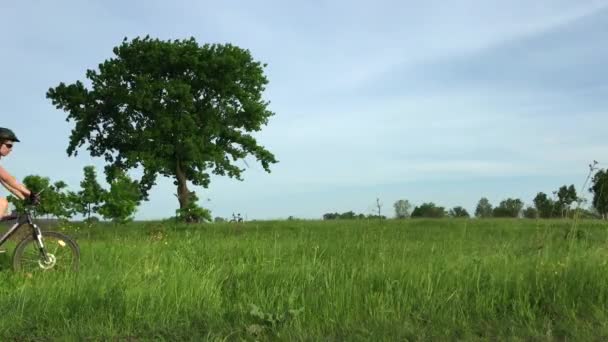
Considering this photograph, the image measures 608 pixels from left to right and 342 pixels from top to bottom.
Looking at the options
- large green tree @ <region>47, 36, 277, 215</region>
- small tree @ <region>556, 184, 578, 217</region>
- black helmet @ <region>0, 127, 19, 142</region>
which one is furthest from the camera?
large green tree @ <region>47, 36, 277, 215</region>

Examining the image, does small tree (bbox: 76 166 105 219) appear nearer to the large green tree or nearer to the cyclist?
the cyclist

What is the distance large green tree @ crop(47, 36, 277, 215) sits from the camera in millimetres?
33500

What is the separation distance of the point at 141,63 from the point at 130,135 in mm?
4199

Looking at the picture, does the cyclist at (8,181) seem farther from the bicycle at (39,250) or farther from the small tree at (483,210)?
the small tree at (483,210)

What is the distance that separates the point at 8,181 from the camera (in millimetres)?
8219

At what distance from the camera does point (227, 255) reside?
8.84 m

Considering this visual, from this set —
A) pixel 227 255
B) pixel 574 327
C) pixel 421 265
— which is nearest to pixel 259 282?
pixel 421 265

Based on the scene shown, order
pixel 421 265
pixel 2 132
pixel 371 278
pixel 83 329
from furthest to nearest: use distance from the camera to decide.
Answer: pixel 2 132, pixel 421 265, pixel 371 278, pixel 83 329

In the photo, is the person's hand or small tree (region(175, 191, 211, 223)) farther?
small tree (region(175, 191, 211, 223))

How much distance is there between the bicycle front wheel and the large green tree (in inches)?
972

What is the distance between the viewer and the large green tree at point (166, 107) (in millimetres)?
33500

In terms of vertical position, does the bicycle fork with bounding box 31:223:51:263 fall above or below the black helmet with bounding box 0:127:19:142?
below

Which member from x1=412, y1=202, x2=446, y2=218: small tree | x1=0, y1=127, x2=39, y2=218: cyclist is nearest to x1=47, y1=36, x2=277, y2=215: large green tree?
x1=412, y1=202, x2=446, y2=218: small tree

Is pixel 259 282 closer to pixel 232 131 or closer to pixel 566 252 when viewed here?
pixel 566 252
